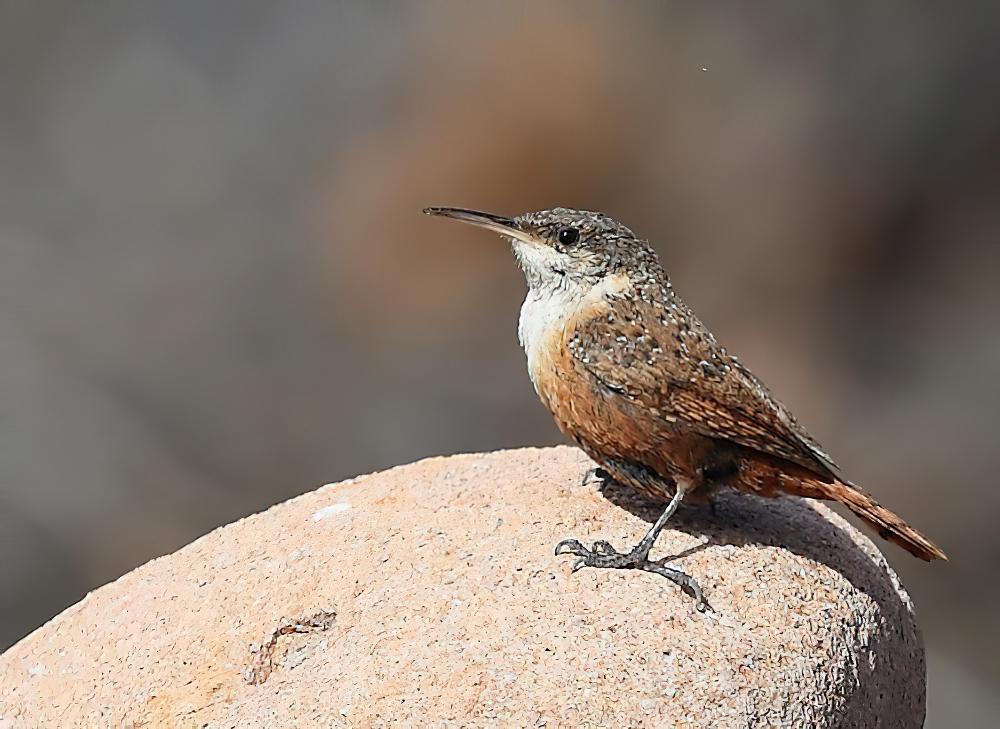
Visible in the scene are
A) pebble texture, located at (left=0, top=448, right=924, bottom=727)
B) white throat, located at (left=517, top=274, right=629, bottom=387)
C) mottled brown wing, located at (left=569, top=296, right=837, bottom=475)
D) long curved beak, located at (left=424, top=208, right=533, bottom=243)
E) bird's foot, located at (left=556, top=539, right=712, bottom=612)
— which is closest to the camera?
pebble texture, located at (left=0, top=448, right=924, bottom=727)

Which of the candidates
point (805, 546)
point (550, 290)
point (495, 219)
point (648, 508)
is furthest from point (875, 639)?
point (495, 219)

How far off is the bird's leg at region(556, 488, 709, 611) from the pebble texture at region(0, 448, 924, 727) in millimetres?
31

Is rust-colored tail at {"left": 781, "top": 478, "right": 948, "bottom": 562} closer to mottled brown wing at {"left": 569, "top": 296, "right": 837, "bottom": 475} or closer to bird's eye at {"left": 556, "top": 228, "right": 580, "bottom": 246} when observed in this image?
mottled brown wing at {"left": 569, "top": 296, "right": 837, "bottom": 475}

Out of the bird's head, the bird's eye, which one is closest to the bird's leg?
the bird's head

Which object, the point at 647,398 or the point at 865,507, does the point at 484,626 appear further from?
the point at 865,507

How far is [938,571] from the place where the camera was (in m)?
7.97

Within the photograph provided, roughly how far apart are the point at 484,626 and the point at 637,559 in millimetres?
498

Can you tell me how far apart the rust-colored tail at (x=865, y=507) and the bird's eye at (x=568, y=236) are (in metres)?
0.97

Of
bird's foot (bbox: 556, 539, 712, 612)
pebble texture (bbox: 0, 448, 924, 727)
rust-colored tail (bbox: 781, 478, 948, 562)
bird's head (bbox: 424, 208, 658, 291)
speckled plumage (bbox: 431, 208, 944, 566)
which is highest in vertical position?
bird's head (bbox: 424, 208, 658, 291)

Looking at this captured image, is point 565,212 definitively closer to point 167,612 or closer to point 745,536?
point 745,536

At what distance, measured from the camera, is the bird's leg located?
3.61 metres

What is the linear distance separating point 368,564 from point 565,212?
1.24 m

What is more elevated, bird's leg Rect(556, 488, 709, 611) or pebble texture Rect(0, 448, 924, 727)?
bird's leg Rect(556, 488, 709, 611)

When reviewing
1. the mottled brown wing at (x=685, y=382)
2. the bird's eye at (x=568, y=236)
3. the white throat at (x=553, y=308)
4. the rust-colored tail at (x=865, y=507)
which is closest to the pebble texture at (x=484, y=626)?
the rust-colored tail at (x=865, y=507)
